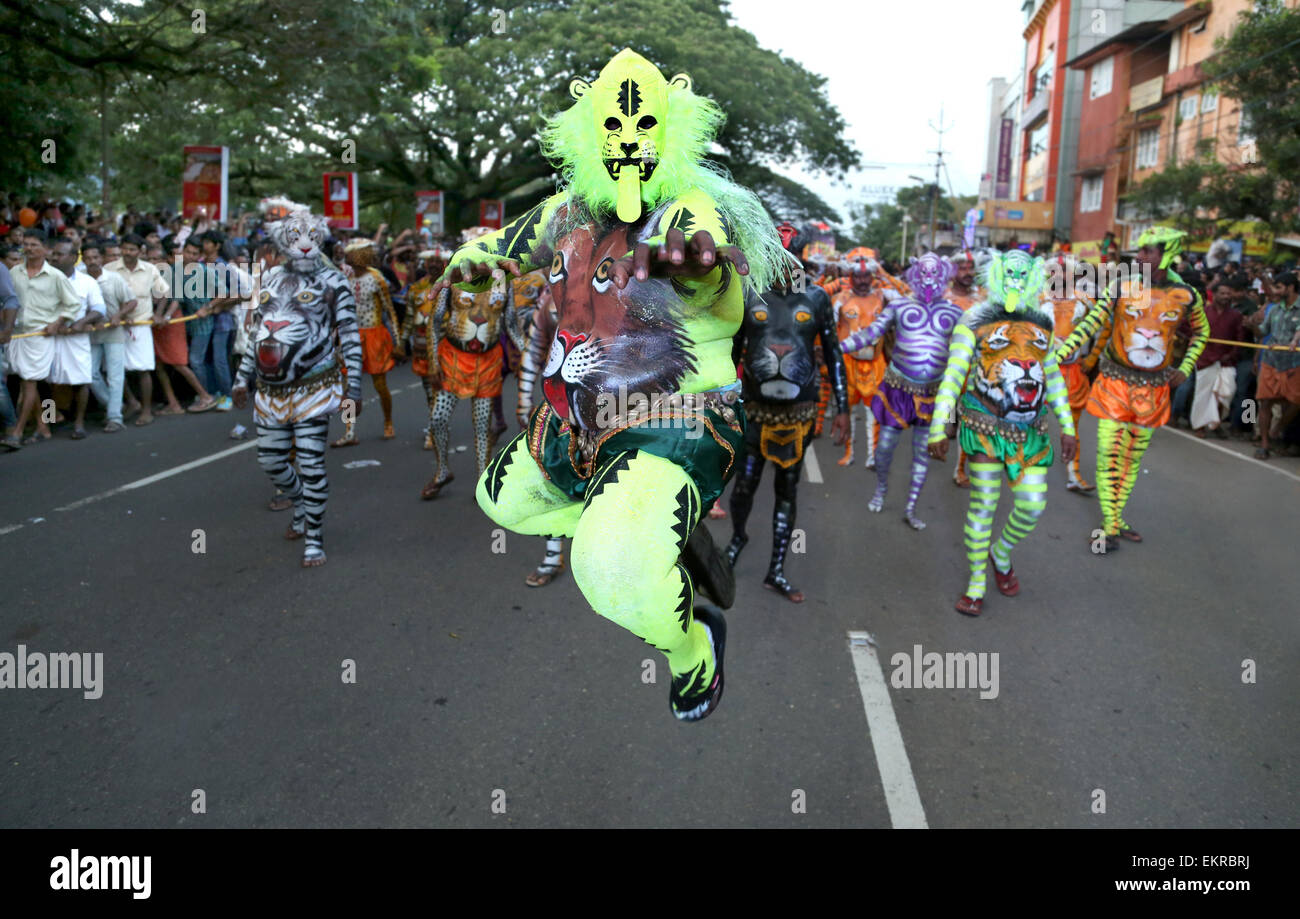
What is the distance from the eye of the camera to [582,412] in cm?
295

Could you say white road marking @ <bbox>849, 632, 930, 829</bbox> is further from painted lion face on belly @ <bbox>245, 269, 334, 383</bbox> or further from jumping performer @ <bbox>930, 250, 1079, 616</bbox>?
painted lion face on belly @ <bbox>245, 269, 334, 383</bbox>

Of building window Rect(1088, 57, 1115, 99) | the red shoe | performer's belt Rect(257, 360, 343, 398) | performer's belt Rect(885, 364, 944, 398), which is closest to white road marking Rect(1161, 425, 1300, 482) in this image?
performer's belt Rect(885, 364, 944, 398)

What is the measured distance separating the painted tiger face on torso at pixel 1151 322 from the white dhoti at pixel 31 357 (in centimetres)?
975

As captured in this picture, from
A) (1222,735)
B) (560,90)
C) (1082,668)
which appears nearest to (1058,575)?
(1082,668)

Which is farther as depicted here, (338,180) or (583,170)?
(338,180)

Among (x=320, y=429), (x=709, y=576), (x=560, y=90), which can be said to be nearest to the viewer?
(x=709, y=576)

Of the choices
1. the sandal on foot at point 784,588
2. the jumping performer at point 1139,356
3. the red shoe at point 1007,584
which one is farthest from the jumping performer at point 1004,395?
the jumping performer at point 1139,356

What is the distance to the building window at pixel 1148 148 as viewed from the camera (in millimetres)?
32375

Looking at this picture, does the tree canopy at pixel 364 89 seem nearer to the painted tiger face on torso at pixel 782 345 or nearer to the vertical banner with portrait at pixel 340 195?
the vertical banner with portrait at pixel 340 195

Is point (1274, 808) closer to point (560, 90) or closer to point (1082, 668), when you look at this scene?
point (1082, 668)

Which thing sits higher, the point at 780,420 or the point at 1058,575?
the point at 780,420

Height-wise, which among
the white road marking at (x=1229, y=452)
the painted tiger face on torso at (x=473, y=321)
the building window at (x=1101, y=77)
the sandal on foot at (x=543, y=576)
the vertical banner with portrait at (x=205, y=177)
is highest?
the building window at (x=1101, y=77)

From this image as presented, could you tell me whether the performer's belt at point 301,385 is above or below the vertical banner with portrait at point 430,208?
below

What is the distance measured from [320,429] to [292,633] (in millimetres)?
1565
